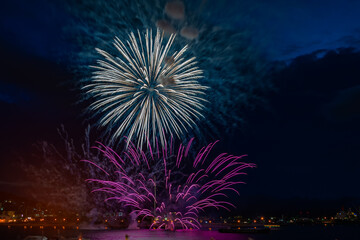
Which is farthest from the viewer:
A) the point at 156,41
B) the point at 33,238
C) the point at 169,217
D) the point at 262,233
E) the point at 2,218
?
the point at 2,218

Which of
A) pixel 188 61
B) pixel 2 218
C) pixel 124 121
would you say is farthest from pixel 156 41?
pixel 2 218

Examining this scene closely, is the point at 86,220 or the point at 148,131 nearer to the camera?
the point at 148,131

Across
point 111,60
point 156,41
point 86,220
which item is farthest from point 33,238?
point 86,220

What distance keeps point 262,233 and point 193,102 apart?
125m

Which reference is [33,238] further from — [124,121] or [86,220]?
[86,220]

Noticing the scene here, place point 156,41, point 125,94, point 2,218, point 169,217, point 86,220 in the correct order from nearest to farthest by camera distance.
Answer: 1. point 156,41
2. point 125,94
3. point 169,217
4. point 86,220
5. point 2,218

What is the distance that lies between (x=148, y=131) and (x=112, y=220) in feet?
539

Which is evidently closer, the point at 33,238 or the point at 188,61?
the point at 188,61

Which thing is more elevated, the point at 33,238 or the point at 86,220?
the point at 86,220

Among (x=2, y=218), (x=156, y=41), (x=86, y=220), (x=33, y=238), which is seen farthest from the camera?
(x=2, y=218)

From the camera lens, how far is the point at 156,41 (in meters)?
33.2

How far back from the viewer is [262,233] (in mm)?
143375

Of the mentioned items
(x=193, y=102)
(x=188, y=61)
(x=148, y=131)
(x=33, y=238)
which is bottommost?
(x=33, y=238)

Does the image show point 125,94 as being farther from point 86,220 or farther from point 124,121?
point 86,220
